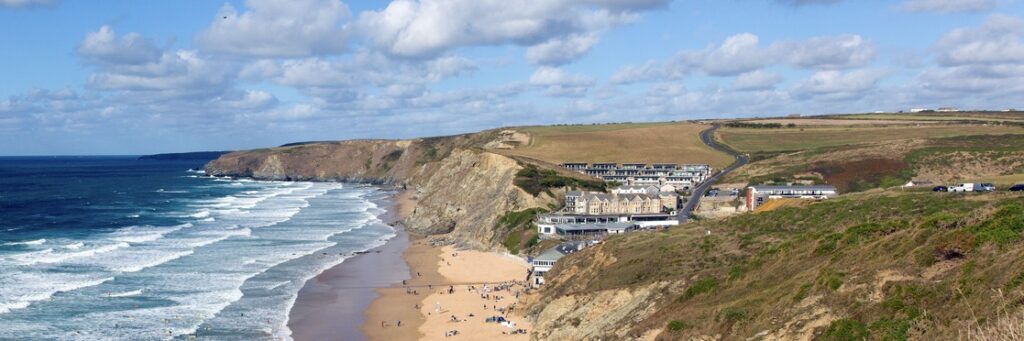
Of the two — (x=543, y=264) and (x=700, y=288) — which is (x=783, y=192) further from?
(x=700, y=288)

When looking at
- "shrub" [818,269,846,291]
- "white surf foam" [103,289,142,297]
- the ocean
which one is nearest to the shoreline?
the ocean

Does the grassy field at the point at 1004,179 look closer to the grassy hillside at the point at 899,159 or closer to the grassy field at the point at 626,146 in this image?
the grassy hillside at the point at 899,159

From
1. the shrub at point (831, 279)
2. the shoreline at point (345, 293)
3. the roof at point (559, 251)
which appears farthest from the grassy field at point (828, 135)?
the shrub at point (831, 279)

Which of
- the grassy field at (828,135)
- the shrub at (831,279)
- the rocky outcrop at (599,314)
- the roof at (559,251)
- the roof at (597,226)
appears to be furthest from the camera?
the grassy field at (828,135)

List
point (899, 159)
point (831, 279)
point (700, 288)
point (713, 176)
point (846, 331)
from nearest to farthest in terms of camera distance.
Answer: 1. point (846, 331)
2. point (831, 279)
3. point (700, 288)
4. point (899, 159)
5. point (713, 176)

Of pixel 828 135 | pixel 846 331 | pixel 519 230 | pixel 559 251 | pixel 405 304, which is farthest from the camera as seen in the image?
pixel 828 135

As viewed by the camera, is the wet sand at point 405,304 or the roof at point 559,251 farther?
the roof at point 559,251

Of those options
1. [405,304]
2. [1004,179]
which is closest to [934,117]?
[1004,179]

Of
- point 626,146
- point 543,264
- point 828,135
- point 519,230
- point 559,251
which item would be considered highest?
point 828,135
